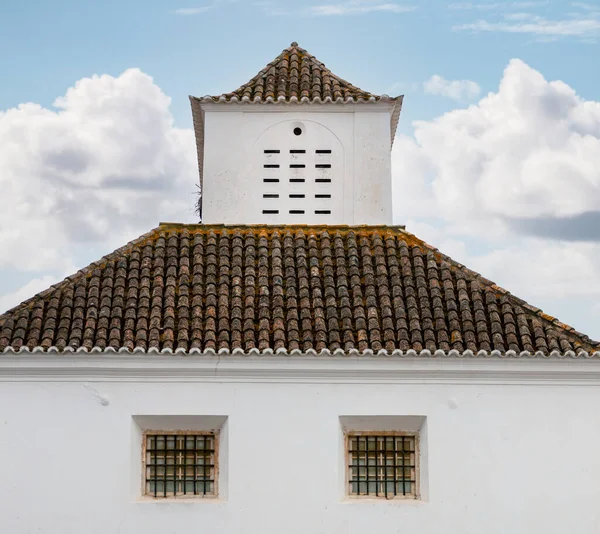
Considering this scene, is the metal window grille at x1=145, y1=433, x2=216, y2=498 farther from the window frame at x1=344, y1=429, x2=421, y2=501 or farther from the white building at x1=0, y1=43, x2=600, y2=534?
the window frame at x1=344, y1=429, x2=421, y2=501

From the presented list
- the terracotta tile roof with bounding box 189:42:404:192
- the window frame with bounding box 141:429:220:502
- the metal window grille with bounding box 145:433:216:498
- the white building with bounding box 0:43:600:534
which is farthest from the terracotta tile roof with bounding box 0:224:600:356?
the terracotta tile roof with bounding box 189:42:404:192

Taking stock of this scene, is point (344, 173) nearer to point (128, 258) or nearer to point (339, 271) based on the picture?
point (339, 271)

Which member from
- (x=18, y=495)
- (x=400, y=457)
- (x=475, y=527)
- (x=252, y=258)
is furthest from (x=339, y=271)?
(x=18, y=495)

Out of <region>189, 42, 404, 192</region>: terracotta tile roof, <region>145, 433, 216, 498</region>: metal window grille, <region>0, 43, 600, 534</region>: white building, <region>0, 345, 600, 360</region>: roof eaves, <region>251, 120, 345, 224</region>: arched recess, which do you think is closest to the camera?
<region>0, 345, 600, 360</region>: roof eaves

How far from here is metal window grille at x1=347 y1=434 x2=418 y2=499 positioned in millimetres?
15852

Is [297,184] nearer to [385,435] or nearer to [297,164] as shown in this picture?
[297,164]

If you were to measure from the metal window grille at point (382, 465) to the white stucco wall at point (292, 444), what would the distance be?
305 mm

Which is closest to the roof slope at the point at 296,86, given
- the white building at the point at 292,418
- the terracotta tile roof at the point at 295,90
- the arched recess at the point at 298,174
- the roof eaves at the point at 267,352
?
the terracotta tile roof at the point at 295,90

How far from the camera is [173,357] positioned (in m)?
15.4

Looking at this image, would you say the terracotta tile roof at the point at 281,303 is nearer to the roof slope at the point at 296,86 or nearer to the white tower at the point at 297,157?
the white tower at the point at 297,157

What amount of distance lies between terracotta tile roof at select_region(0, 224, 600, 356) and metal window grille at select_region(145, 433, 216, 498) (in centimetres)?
151

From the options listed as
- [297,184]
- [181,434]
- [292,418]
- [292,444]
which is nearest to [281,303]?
[292,418]

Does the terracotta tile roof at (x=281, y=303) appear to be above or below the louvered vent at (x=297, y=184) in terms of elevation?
below

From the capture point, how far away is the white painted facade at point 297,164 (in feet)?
64.5
